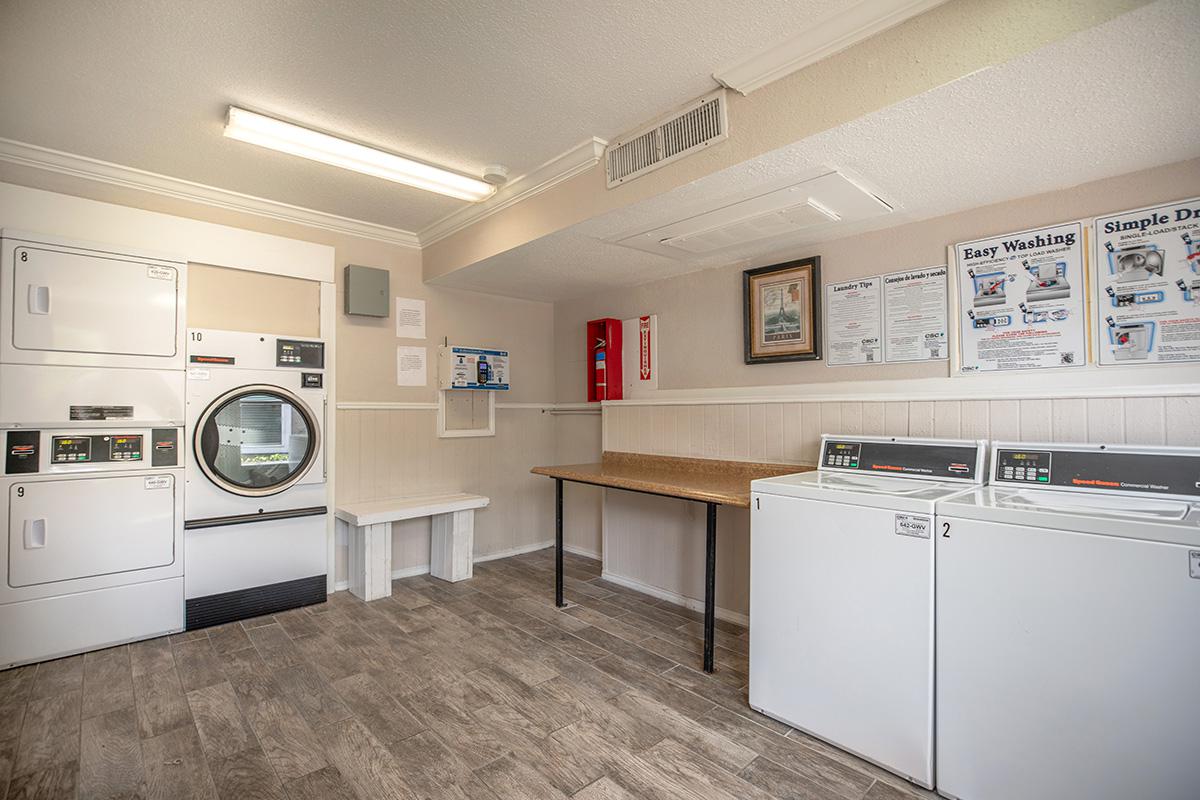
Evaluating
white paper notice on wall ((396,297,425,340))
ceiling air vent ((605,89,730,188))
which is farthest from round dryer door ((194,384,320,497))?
ceiling air vent ((605,89,730,188))

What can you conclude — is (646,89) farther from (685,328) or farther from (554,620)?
(554,620)

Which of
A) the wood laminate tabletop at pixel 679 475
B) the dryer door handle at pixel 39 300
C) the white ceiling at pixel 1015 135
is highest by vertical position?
the white ceiling at pixel 1015 135

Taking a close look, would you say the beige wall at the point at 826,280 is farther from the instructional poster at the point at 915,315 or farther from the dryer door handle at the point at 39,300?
the dryer door handle at the point at 39,300

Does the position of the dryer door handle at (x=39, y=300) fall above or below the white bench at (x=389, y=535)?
above

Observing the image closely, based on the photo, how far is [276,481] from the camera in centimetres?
354

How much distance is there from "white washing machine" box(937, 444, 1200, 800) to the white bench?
313cm

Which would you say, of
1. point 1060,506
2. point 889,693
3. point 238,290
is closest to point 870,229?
point 1060,506

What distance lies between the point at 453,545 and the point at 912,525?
3.16 metres

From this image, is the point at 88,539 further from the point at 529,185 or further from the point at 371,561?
the point at 529,185

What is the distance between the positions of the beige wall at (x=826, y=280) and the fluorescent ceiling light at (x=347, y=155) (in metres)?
Result: 1.45

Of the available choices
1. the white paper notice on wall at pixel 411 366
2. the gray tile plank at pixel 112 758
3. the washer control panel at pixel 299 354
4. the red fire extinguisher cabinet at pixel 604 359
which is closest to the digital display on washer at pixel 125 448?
the washer control panel at pixel 299 354

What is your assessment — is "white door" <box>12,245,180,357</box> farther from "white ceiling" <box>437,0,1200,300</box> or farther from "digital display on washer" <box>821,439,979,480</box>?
"digital display on washer" <box>821,439,979,480</box>

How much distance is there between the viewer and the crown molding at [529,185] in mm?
2801

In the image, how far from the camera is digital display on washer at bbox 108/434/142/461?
3008 millimetres
